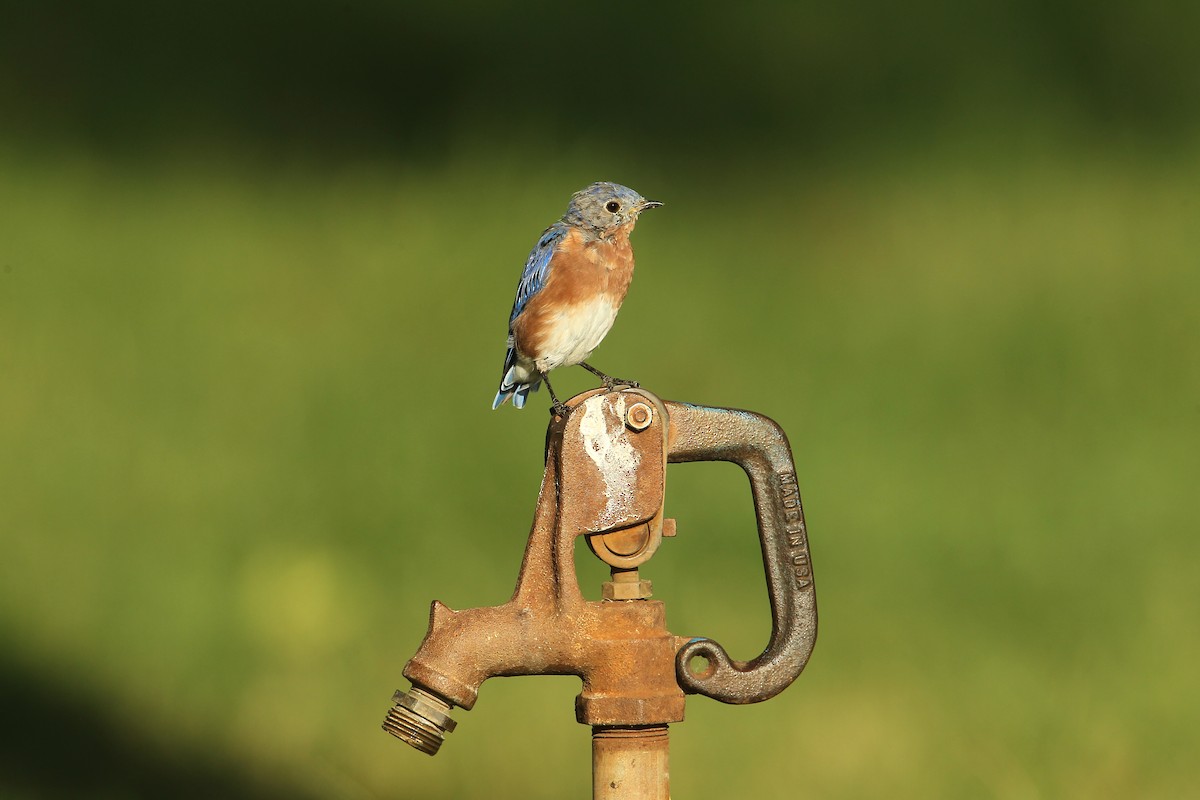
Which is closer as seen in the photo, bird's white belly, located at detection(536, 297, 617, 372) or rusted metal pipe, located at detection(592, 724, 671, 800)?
rusted metal pipe, located at detection(592, 724, 671, 800)

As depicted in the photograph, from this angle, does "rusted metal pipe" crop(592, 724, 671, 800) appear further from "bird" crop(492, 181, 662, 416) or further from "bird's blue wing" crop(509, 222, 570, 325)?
"bird's blue wing" crop(509, 222, 570, 325)

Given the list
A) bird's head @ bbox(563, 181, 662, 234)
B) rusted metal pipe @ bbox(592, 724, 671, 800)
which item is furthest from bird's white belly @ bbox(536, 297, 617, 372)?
rusted metal pipe @ bbox(592, 724, 671, 800)

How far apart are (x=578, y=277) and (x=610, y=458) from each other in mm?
1080

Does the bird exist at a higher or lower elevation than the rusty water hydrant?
higher

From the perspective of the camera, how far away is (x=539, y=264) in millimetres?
2713

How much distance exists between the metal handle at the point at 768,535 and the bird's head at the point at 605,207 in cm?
94

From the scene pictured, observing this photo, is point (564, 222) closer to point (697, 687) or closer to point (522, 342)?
point (522, 342)


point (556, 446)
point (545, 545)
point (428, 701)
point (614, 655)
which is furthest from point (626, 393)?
point (428, 701)

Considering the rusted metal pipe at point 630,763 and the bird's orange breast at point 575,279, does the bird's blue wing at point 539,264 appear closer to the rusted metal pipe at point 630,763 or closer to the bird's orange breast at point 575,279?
the bird's orange breast at point 575,279

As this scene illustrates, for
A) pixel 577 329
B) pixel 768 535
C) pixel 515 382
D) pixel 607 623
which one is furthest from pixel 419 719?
pixel 515 382

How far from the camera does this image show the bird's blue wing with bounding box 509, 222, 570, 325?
2674 mm

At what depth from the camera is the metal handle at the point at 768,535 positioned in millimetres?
1684

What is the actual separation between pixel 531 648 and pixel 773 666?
0.32m

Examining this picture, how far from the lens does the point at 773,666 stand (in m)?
1.71
